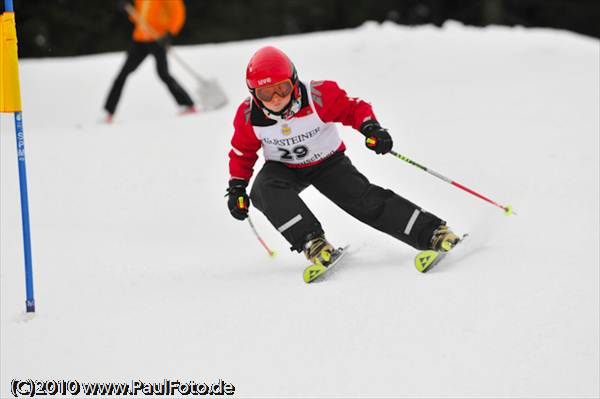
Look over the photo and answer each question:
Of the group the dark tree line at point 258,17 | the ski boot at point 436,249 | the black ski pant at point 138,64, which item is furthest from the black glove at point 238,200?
the dark tree line at point 258,17

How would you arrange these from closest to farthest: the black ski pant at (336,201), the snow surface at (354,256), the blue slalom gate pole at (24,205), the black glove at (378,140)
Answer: the snow surface at (354,256) → the blue slalom gate pole at (24,205) → the black glove at (378,140) → the black ski pant at (336,201)

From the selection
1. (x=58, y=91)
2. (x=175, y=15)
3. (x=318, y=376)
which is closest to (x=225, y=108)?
(x=175, y=15)

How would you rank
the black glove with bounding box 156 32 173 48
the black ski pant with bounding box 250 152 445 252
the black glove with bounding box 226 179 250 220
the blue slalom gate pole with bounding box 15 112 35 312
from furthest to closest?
the black glove with bounding box 156 32 173 48, the black glove with bounding box 226 179 250 220, the black ski pant with bounding box 250 152 445 252, the blue slalom gate pole with bounding box 15 112 35 312

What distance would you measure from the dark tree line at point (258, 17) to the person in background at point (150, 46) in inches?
425

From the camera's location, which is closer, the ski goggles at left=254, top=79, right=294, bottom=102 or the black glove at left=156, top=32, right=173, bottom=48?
the ski goggles at left=254, top=79, right=294, bottom=102

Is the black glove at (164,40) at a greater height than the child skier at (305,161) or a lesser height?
lesser

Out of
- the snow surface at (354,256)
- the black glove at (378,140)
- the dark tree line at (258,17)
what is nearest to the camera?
the snow surface at (354,256)

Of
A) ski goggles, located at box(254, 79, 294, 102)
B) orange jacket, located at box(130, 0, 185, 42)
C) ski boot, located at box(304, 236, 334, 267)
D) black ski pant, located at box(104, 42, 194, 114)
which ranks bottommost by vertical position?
black ski pant, located at box(104, 42, 194, 114)

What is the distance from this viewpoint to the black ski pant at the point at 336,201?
12.8ft

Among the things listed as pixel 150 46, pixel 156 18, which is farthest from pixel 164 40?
pixel 156 18

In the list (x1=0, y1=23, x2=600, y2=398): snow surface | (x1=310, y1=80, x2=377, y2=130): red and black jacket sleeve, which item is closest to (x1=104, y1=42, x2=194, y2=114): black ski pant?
(x1=0, y1=23, x2=600, y2=398): snow surface

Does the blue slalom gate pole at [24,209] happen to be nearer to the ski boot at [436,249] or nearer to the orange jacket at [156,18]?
the ski boot at [436,249]

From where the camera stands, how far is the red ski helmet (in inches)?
149

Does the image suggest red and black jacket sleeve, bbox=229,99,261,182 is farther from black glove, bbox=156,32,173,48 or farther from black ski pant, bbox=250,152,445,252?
black glove, bbox=156,32,173,48
